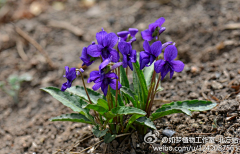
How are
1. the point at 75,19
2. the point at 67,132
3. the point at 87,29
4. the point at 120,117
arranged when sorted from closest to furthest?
the point at 120,117
the point at 67,132
the point at 87,29
the point at 75,19

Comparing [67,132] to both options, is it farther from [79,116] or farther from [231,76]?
[231,76]

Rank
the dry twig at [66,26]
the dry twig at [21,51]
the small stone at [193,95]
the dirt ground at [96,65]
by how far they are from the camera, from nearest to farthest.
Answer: the dirt ground at [96,65]
the small stone at [193,95]
the dry twig at [21,51]
the dry twig at [66,26]

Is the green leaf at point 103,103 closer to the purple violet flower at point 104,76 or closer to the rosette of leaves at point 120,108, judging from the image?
the rosette of leaves at point 120,108

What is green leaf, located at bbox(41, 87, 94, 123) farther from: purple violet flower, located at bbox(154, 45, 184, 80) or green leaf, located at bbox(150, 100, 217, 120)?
purple violet flower, located at bbox(154, 45, 184, 80)

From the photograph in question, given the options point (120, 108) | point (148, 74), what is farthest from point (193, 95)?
point (120, 108)

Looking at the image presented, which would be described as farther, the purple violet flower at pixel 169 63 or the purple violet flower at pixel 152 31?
the purple violet flower at pixel 152 31

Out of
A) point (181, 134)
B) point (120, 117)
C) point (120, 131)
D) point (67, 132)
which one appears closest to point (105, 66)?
point (120, 117)

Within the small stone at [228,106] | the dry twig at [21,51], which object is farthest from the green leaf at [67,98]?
the dry twig at [21,51]
